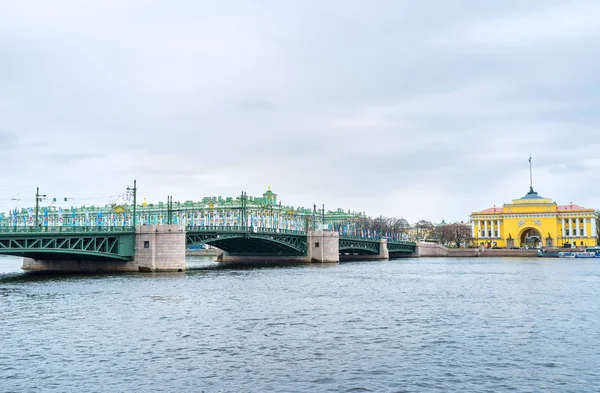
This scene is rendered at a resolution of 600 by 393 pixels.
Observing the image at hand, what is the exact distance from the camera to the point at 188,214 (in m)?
133

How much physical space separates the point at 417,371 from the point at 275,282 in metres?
30.7

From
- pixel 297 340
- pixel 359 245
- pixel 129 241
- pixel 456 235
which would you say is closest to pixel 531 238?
pixel 456 235

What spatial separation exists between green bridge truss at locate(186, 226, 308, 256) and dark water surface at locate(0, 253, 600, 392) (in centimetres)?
2451

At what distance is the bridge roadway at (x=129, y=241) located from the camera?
49.5 metres

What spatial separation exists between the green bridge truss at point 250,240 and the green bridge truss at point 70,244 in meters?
7.09

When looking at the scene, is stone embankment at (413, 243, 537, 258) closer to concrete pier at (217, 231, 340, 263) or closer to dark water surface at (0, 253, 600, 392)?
concrete pier at (217, 231, 340, 263)

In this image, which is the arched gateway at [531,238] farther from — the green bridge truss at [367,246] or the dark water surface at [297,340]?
the dark water surface at [297,340]

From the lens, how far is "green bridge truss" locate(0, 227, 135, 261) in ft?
158

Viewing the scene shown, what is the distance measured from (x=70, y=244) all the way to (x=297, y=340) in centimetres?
3395

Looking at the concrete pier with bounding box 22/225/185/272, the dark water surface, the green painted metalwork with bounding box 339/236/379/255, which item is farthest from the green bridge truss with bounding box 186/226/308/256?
the dark water surface

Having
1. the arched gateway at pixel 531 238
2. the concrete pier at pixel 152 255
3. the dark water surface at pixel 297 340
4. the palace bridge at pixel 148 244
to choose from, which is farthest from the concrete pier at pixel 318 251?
the arched gateway at pixel 531 238

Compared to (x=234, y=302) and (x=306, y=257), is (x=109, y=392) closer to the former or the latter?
(x=234, y=302)

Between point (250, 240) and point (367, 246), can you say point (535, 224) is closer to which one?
point (367, 246)

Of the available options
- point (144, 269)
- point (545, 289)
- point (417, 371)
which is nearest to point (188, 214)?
point (144, 269)
